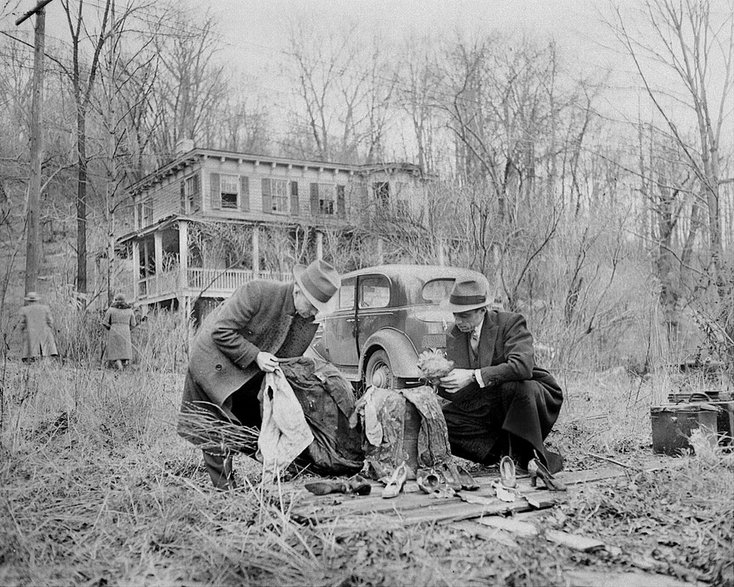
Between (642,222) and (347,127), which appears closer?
(642,222)

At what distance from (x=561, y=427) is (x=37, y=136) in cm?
1106

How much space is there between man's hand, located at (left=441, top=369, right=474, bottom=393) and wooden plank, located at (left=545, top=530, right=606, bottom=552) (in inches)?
60.7

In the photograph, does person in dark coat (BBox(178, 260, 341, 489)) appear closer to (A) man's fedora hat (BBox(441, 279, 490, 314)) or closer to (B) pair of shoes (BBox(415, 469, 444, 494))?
(A) man's fedora hat (BBox(441, 279, 490, 314))

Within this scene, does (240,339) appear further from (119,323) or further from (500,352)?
(119,323)

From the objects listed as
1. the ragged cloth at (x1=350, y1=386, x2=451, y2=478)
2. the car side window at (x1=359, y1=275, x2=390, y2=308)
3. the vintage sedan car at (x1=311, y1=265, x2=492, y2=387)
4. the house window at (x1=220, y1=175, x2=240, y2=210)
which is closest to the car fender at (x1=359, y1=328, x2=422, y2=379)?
the vintage sedan car at (x1=311, y1=265, x2=492, y2=387)

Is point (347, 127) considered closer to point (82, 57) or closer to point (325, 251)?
point (325, 251)

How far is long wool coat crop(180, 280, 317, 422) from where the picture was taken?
511 centimetres

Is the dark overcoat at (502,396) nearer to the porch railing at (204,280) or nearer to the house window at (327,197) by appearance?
the porch railing at (204,280)

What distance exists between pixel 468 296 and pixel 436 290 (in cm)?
438

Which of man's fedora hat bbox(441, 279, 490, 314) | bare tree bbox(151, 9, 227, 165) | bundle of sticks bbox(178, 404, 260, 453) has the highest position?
bare tree bbox(151, 9, 227, 165)

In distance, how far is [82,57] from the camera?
2244 centimetres

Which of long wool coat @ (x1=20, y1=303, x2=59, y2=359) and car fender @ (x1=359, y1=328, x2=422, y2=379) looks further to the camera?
long wool coat @ (x1=20, y1=303, x2=59, y2=359)

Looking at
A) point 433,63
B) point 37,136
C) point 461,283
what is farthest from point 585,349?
point 433,63

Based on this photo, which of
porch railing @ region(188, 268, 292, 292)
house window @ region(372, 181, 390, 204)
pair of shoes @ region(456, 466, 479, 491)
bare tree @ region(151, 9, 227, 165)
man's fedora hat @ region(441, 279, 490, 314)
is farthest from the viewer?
bare tree @ region(151, 9, 227, 165)
